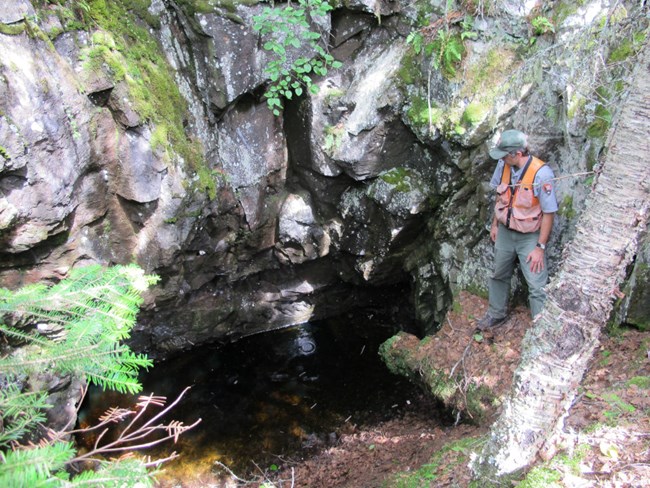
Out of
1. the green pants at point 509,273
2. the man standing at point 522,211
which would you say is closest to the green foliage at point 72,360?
the man standing at point 522,211

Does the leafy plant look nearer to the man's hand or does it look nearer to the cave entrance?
the man's hand

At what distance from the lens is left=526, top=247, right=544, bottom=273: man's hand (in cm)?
534

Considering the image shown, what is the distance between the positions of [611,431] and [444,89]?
16.2 ft

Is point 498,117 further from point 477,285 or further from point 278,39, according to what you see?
point 278,39

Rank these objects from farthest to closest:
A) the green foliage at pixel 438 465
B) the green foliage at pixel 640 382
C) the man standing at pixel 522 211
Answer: the man standing at pixel 522 211
the green foliage at pixel 438 465
the green foliage at pixel 640 382

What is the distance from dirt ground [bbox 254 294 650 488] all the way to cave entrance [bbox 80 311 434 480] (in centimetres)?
39

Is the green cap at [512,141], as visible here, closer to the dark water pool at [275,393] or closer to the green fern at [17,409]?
the dark water pool at [275,393]

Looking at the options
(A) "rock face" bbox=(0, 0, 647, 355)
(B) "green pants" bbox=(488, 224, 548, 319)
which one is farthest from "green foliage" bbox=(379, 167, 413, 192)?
(B) "green pants" bbox=(488, 224, 548, 319)

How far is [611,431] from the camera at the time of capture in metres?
3.65

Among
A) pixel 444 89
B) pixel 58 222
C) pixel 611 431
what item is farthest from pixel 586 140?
pixel 58 222

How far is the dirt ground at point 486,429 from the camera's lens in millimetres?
3393

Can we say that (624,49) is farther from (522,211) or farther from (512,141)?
(522,211)

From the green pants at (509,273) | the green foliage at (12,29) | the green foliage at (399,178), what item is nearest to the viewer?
the green foliage at (12,29)

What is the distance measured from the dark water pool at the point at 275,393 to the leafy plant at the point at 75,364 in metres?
4.31
